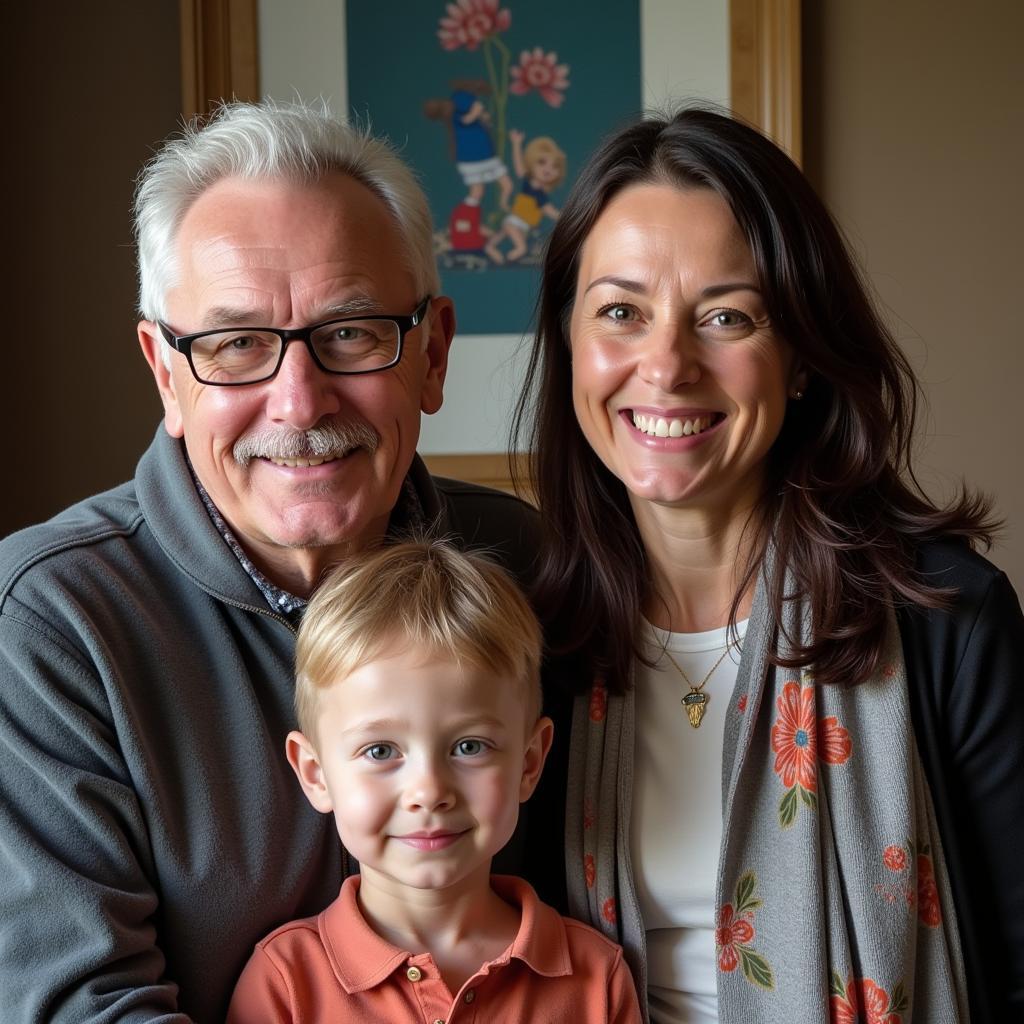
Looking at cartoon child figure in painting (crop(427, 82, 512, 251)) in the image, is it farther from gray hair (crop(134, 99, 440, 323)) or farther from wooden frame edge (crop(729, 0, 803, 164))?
gray hair (crop(134, 99, 440, 323))

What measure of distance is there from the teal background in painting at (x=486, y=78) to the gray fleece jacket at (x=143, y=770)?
117 centimetres

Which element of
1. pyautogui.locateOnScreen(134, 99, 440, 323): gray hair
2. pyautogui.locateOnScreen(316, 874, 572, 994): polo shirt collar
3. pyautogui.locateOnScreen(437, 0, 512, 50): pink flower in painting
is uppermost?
pyautogui.locateOnScreen(437, 0, 512, 50): pink flower in painting

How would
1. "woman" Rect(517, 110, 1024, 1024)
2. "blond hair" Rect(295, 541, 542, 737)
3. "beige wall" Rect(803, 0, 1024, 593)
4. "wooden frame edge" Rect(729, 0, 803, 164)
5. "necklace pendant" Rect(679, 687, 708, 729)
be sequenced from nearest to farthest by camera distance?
"blond hair" Rect(295, 541, 542, 737)
"woman" Rect(517, 110, 1024, 1024)
"necklace pendant" Rect(679, 687, 708, 729)
"wooden frame edge" Rect(729, 0, 803, 164)
"beige wall" Rect(803, 0, 1024, 593)

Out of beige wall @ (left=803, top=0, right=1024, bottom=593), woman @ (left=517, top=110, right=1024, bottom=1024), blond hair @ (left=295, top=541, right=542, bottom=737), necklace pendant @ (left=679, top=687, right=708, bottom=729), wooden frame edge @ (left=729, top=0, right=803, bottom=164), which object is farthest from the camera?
beige wall @ (left=803, top=0, right=1024, bottom=593)

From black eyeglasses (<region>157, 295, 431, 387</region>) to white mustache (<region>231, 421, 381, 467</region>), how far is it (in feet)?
0.23

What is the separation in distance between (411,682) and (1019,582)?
1.87 metres

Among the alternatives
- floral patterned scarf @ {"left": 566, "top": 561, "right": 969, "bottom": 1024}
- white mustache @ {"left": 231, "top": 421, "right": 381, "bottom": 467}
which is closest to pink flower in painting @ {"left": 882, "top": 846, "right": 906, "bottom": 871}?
floral patterned scarf @ {"left": 566, "top": 561, "right": 969, "bottom": 1024}

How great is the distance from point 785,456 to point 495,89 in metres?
1.30

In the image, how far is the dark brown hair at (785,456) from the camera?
1.63 metres

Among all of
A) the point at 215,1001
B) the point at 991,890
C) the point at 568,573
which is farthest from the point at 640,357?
the point at 215,1001

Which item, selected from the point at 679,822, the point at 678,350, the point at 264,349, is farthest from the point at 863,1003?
the point at 264,349

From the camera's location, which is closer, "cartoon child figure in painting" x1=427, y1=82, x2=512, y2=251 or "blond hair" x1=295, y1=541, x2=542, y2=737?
"blond hair" x1=295, y1=541, x2=542, y2=737

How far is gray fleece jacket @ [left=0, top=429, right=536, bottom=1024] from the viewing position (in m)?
1.37

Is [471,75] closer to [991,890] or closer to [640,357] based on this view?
[640,357]
